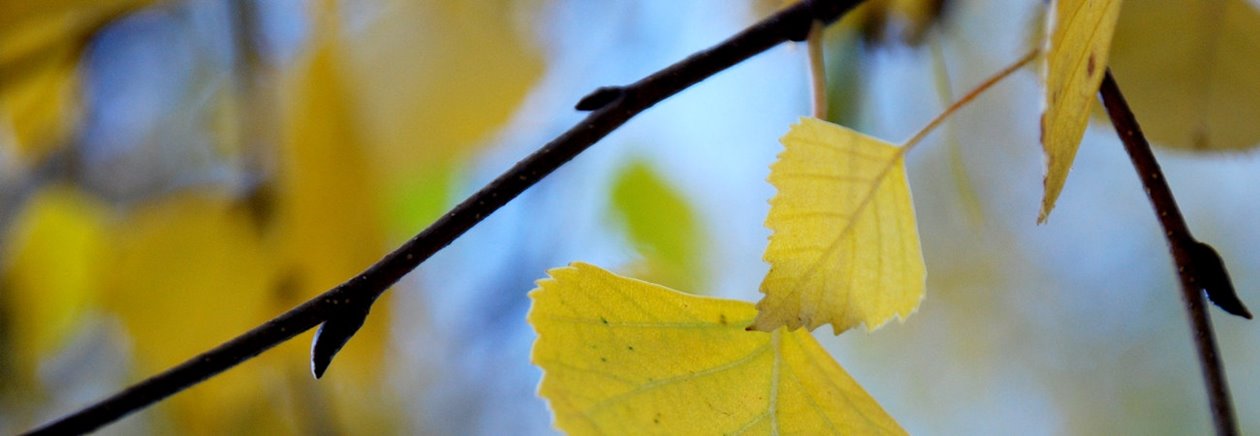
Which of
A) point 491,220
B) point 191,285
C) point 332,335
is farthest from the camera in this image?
point 491,220

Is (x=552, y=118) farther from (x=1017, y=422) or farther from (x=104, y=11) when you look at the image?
(x=1017, y=422)

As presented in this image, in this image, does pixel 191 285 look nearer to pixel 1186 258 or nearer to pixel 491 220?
pixel 491 220

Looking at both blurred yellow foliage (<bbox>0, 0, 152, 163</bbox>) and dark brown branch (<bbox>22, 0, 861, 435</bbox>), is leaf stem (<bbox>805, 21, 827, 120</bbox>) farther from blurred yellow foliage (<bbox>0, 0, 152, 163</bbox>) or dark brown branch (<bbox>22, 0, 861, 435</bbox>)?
blurred yellow foliage (<bbox>0, 0, 152, 163</bbox>)

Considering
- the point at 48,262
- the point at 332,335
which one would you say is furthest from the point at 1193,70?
the point at 48,262

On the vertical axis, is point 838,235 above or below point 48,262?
above

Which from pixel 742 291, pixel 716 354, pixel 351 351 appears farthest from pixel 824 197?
pixel 742 291
